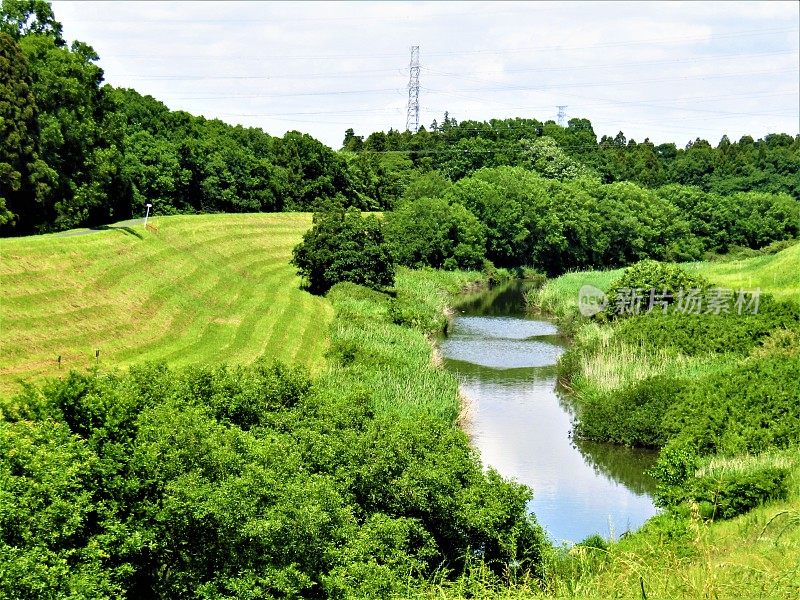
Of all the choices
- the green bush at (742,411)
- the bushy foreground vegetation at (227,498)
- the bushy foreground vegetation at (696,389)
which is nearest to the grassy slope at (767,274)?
the bushy foreground vegetation at (696,389)

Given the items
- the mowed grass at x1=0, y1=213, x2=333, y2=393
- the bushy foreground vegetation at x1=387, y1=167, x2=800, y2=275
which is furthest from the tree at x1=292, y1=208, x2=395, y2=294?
the bushy foreground vegetation at x1=387, y1=167, x2=800, y2=275

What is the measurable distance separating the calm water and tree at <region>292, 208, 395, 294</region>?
238 inches

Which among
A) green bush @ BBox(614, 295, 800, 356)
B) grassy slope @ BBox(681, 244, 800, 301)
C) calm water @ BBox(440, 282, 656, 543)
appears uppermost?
grassy slope @ BBox(681, 244, 800, 301)

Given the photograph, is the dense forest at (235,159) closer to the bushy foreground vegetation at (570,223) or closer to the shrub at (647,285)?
the bushy foreground vegetation at (570,223)

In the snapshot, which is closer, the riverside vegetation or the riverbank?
the riverbank

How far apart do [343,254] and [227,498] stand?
122 feet

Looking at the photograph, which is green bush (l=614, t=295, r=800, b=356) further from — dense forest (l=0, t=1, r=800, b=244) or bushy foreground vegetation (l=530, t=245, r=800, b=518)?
dense forest (l=0, t=1, r=800, b=244)

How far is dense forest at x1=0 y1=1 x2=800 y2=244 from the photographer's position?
4197 cm

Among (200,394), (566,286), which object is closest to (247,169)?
(566,286)

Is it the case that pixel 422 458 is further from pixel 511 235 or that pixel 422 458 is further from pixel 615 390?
pixel 511 235

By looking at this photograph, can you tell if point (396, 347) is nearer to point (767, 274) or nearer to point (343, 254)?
point (343, 254)

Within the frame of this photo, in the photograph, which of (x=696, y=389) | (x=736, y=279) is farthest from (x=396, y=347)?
(x=736, y=279)

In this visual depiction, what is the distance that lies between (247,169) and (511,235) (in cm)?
2422

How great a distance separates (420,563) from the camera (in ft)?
51.1
